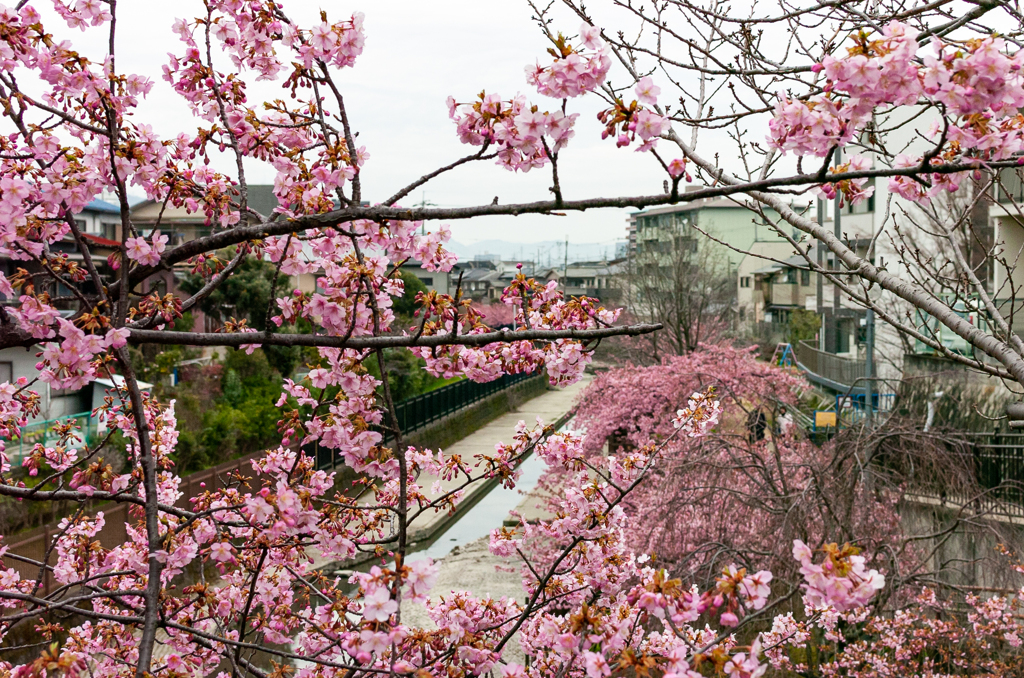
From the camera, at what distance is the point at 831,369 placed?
829 inches

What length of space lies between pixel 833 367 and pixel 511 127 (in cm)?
2087

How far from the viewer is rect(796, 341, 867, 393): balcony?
1950 centimetres

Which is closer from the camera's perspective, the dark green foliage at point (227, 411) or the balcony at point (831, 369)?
the dark green foliage at point (227, 411)

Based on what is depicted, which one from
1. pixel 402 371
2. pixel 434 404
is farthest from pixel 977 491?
pixel 434 404

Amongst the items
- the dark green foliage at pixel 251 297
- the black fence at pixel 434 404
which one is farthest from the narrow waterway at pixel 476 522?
the dark green foliage at pixel 251 297

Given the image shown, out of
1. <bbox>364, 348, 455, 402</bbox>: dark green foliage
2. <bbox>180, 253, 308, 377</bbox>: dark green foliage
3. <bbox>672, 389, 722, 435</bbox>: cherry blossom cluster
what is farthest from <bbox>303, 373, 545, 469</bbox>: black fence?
<bbox>672, 389, 722, 435</bbox>: cherry blossom cluster

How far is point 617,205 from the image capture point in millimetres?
1773

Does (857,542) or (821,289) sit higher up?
(821,289)

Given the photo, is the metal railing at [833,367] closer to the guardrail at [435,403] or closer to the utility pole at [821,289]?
the utility pole at [821,289]

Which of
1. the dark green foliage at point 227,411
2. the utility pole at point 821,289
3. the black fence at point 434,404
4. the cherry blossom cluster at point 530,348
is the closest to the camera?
the cherry blossom cluster at point 530,348

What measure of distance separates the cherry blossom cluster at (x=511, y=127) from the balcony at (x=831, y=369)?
57.1ft

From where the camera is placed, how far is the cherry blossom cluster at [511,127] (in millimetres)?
1800

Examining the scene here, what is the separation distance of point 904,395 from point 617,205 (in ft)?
24.1

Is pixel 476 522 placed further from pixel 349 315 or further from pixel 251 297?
pixel 349 315
